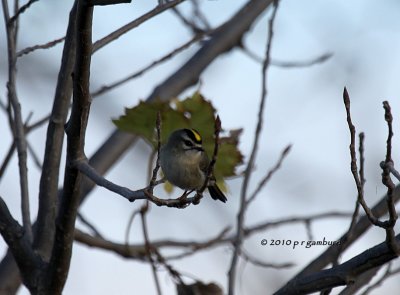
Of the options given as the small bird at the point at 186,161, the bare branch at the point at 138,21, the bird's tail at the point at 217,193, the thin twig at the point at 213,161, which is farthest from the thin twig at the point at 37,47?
the thin twig at the point at 213,161

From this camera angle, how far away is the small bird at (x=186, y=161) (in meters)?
3.42

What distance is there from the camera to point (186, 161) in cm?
347

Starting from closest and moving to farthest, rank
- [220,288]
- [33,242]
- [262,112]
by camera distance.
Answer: [33,242]
[262,112]
[220,288]

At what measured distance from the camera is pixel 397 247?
191 centimetres

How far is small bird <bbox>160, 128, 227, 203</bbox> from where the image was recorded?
11.2 ft

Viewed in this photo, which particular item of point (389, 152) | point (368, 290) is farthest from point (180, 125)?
point (389, 152)

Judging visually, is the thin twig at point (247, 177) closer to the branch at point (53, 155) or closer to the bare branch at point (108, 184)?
the bare branch at point (108, 184)

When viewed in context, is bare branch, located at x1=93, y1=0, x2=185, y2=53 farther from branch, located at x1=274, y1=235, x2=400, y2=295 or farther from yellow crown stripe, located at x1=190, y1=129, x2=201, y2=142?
branch, located at x1=274, y1=235, x2=400, y2=295

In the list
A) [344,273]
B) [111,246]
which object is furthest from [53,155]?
[344,273]

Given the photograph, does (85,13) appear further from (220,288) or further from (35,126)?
(220,288)

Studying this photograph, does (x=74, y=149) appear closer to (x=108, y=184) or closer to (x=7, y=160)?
(x=108, y=184)

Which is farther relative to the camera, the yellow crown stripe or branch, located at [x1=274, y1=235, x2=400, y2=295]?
the yellow crown stripe

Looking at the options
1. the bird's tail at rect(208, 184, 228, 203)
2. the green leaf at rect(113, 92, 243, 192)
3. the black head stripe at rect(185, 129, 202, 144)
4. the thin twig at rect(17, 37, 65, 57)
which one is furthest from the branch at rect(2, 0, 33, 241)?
Result: the bird's tail at rect(208, 184, 228, 203)

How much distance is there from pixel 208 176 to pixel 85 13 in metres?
0.58
